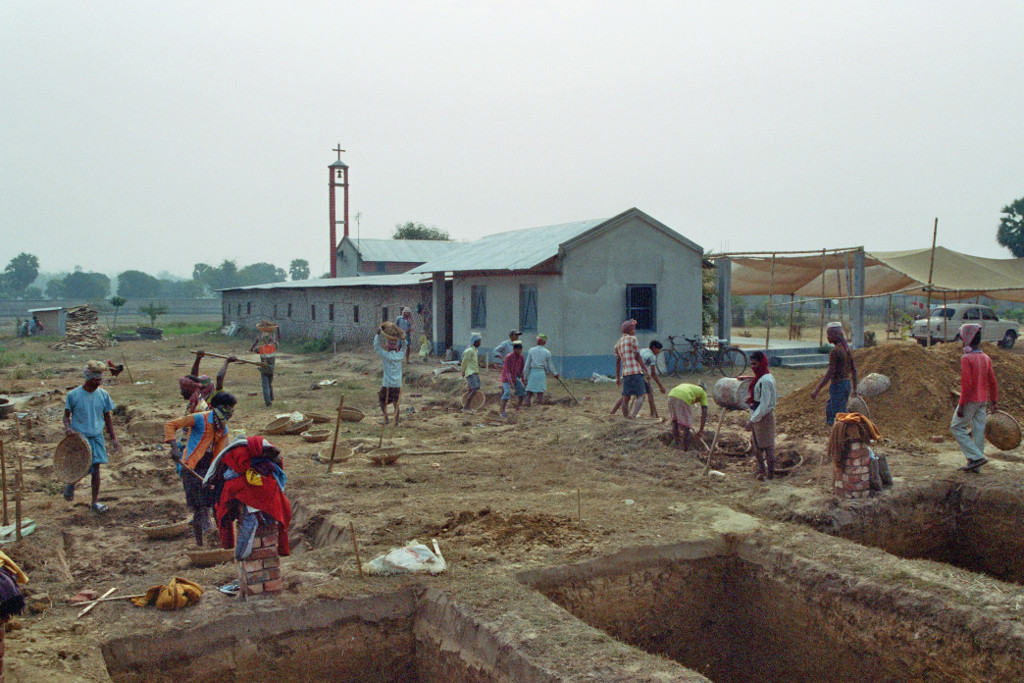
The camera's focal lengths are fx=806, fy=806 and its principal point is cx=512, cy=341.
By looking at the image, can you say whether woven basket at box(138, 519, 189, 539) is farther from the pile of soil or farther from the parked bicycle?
the parked bicycle

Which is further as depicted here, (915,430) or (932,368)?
(932,368)

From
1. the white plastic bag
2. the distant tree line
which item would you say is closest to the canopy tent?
the white plastic bag

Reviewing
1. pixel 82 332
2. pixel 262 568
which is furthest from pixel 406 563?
pixel 82 332

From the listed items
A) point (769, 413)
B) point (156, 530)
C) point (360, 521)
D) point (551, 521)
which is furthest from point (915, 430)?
point (156, 530)

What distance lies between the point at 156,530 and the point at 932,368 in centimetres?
1169

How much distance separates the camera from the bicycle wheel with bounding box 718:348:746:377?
66.4 ft

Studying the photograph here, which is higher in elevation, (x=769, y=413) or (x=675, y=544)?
(x=769, y=413)

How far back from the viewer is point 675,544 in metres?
7.21

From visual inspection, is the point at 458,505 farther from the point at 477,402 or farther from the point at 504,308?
the point at 504,308

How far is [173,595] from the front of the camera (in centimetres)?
579

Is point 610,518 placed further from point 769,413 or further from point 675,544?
point 769,413

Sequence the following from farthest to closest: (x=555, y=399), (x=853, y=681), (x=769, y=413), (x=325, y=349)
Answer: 1. (x=325, y=349)
2. (x=555, y=399)
3. (x=769, y=413)
4. (x=853, y=681)

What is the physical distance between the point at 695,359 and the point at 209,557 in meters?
15.0

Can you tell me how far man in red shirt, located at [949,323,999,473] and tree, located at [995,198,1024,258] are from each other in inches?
1634
